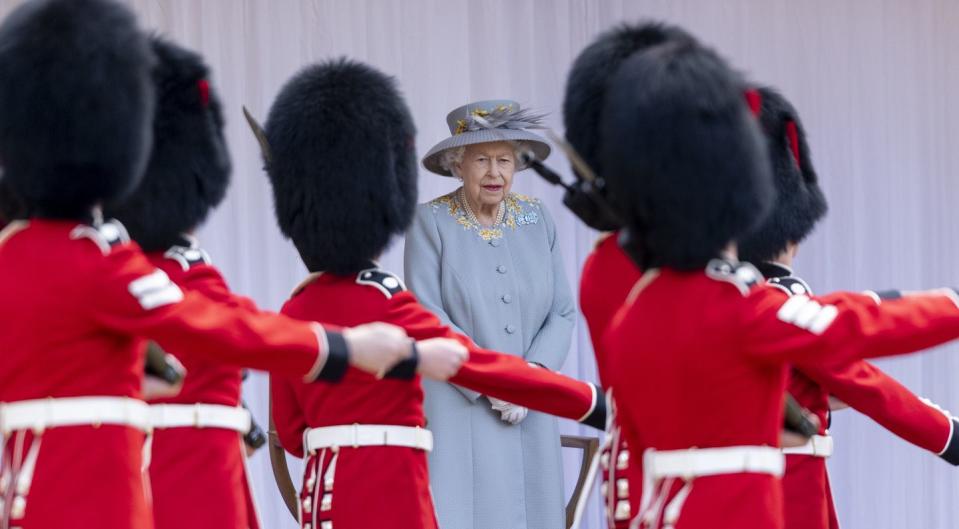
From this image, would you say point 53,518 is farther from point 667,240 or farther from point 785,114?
point 785,114

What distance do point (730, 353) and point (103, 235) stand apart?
44.0 inches

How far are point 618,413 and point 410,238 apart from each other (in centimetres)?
222

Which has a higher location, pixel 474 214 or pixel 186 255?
pixel 186 255

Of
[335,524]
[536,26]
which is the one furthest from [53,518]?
[536,26]

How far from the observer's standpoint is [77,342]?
8.39ft

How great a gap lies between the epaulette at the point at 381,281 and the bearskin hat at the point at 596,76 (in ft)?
1.68

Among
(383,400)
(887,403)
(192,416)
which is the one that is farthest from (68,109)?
(887,403)

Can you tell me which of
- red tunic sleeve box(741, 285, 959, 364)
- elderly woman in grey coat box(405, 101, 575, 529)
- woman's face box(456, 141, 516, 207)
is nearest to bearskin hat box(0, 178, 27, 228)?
red tunic sleeve box(741, 285, 959, 364)

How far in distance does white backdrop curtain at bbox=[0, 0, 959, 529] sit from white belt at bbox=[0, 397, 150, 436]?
318cm

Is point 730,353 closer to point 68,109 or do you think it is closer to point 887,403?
point 887,403

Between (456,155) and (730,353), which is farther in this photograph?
(456,155)

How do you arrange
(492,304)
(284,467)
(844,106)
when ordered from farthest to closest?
(844,106) → (492,304) → (284,467)

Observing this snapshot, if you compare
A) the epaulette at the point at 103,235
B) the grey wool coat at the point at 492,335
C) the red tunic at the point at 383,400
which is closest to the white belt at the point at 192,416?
the red tunic at the point at 383,400

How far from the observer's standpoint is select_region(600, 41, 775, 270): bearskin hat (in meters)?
2.55
